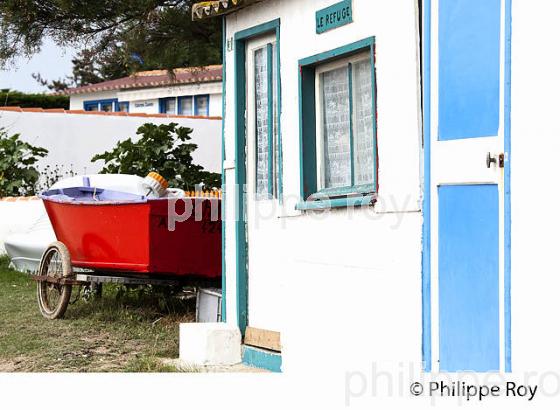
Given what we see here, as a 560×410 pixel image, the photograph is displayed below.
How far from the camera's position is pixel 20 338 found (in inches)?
→ 379

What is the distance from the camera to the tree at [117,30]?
12914mm

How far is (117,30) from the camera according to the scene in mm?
13719

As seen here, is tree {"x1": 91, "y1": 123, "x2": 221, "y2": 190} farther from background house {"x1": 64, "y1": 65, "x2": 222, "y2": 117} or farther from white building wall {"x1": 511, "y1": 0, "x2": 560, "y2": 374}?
background house {"x1": 64, "y1": 65, "x2": 222, "y2": 117}

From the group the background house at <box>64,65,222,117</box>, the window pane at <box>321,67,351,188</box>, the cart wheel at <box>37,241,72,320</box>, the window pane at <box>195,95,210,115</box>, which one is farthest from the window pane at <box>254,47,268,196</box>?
the window pane at <box>195,95,210,115</box>

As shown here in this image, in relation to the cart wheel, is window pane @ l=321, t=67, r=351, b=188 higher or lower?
higher

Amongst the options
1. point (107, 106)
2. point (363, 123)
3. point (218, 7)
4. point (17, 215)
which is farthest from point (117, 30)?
point (107, 106)

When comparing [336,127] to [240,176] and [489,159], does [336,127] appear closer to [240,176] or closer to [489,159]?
[240,176]

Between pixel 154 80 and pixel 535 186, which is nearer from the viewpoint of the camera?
pixel 535 186

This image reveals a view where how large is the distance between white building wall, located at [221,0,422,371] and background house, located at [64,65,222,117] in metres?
23.7

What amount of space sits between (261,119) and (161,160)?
5.11 metres

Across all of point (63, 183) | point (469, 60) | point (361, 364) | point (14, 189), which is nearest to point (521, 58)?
point (469, 60)

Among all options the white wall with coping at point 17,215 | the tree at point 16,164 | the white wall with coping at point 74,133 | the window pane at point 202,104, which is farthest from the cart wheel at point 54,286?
the window pane at point 202,104

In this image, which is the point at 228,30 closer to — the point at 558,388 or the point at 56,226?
the point at 56,226

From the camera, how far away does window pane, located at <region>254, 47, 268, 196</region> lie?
8.48 metres
